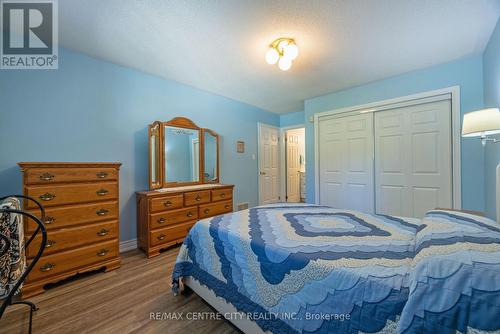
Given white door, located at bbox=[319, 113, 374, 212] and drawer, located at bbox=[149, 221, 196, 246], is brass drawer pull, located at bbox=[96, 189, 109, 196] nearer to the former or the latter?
drawer, located at bbox=[149, 221, 196, 246]

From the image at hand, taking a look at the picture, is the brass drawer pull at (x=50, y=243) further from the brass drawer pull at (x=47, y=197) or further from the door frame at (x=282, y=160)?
the door frame at (x=282, y=160)

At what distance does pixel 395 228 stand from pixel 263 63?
2.23m

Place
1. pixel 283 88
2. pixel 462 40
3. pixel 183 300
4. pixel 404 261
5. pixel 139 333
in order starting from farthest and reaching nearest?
pixel 283 88 → pixel 462 40 → pixel 183 300 → pixel 139 333 → pixel 404 261

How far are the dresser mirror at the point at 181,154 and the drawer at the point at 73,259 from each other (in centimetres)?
89

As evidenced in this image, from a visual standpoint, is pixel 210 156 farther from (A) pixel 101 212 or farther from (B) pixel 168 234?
(A) pixel 101 212

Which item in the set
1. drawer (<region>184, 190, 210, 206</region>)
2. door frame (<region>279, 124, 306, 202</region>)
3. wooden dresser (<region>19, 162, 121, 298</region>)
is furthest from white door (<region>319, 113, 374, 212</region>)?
wooden dresser (<region>19, 162, 121, 298</region>)

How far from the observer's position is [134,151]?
266 centimetres

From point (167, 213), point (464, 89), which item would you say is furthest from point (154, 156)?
point (464, 89)

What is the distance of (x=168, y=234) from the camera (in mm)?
2523

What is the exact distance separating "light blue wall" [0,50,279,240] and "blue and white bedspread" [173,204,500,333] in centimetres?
164

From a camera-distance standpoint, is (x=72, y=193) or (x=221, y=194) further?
(x=221, y=194)

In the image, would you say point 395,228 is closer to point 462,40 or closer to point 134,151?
point 462,40

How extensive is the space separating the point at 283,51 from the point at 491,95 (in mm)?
2161

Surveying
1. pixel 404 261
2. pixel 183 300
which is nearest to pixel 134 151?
pixel 183 300
